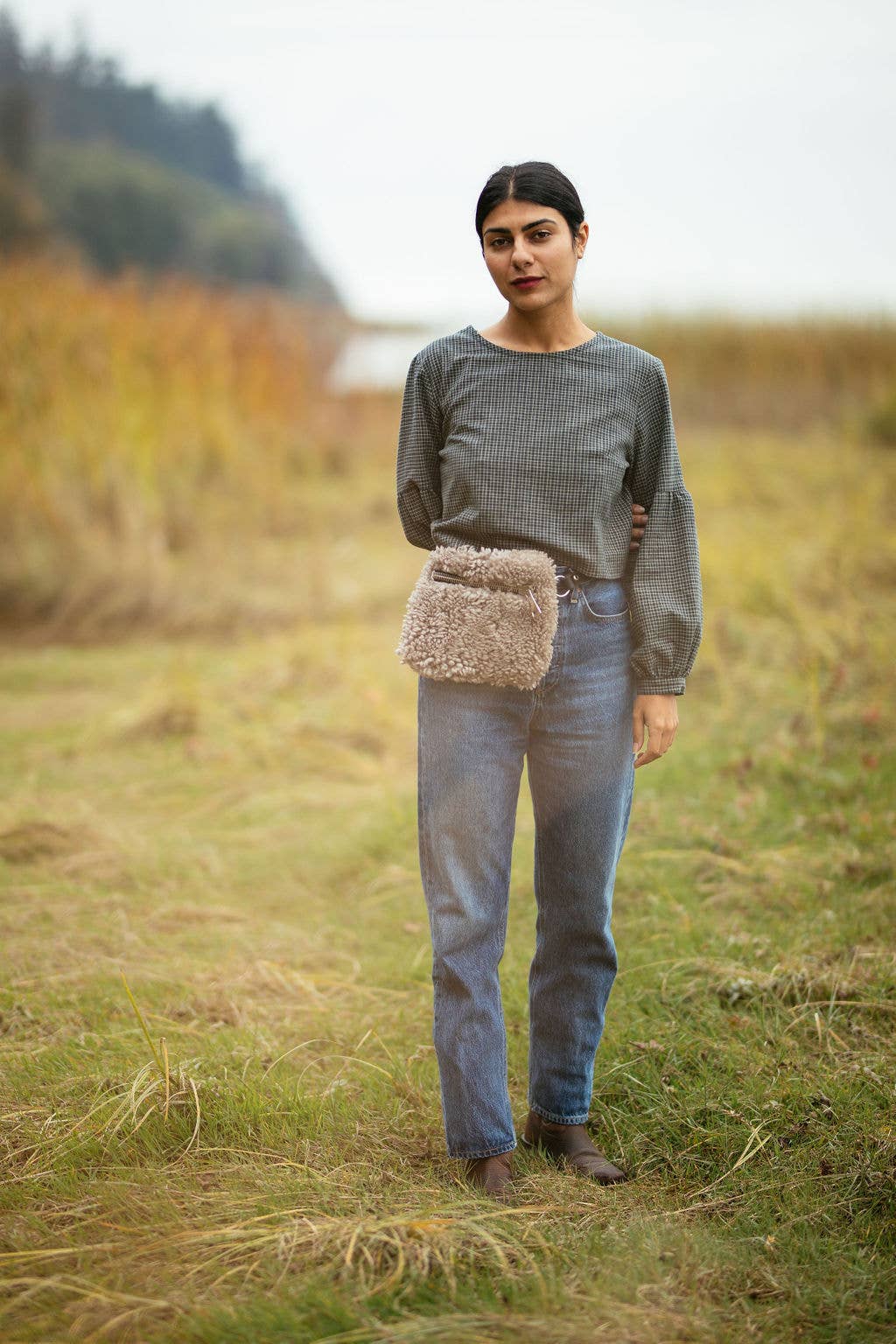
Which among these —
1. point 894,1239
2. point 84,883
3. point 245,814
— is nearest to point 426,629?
point 894,1239

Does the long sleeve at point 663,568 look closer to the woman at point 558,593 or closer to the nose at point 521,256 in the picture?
the woman at point 558,593

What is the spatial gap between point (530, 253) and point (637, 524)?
50 centimetres

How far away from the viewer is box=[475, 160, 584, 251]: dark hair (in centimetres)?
180

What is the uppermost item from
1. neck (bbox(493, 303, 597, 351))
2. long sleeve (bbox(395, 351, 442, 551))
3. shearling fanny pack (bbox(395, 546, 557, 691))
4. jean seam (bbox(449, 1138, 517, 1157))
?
neck (bbox(493, 303, 597, 351))

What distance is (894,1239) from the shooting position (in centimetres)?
180

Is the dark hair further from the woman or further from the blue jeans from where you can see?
the blue jeans

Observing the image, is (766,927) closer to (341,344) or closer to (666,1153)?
(666,1153)

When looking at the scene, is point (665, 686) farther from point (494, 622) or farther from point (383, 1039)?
point (383, 1039)

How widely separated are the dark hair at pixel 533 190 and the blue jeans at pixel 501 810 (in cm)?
60

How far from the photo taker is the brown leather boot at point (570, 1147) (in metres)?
2.01

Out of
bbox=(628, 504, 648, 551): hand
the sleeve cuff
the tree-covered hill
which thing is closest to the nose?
bbox=(628, 504, 648, 551): hand

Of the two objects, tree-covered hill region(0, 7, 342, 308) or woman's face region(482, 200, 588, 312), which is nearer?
woman's face region(482, 200, 588, 312)

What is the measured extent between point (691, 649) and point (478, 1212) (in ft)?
3.35

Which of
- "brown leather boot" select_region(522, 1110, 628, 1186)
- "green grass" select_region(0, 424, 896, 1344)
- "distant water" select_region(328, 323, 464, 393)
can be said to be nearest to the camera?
"green grass" select_region(0, 424, 896, 1344)
